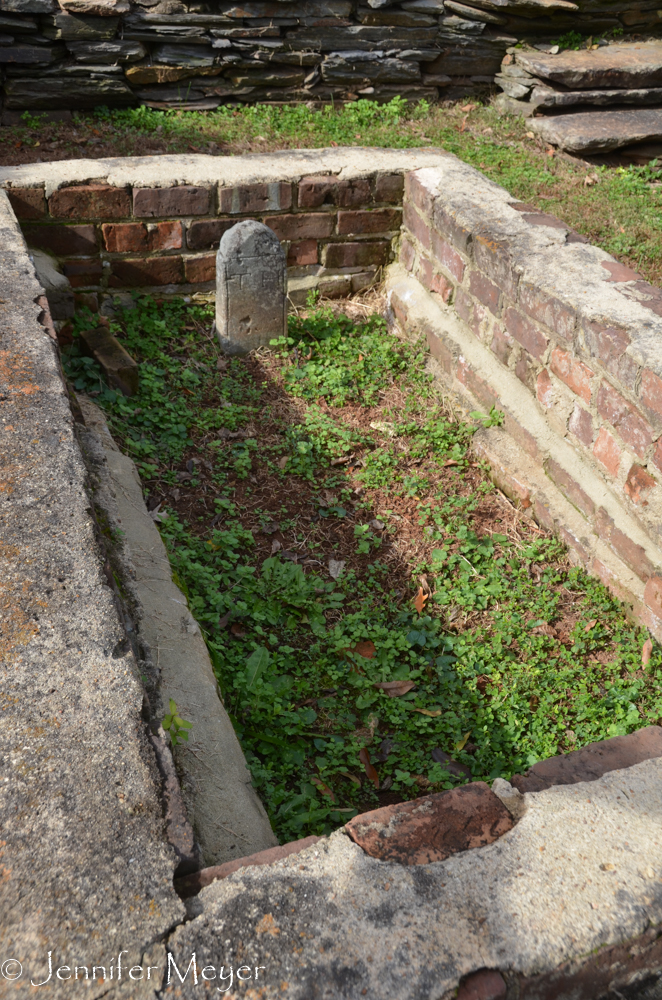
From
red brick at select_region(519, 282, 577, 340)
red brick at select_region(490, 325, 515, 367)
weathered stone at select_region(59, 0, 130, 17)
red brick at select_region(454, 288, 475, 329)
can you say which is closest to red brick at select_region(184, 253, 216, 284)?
red brick at select_region(454, 288, 475, 329)

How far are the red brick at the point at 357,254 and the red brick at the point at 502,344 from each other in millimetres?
1404

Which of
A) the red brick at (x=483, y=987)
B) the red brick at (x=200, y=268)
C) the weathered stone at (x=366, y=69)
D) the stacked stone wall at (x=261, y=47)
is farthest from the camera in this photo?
the weathered stone at (x=366, y=69)

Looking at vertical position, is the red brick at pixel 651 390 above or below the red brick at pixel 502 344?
above

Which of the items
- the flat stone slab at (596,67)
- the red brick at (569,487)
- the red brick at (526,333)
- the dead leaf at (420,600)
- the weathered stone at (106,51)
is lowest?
the dead leaf at (420,600)

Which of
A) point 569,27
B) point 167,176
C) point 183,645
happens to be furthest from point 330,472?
point 569,27

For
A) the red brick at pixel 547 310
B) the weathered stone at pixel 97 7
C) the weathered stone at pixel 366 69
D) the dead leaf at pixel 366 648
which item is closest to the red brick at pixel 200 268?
the red brick at pixel 547 310

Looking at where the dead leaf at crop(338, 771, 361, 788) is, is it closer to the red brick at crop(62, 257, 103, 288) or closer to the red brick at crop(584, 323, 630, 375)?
the red brick at crop(584, 323, 630, 375)

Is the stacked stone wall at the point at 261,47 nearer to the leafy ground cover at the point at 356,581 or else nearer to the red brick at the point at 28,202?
the red brick at the point at 28,202

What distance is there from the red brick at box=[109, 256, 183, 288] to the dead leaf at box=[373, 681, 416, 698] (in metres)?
2.87

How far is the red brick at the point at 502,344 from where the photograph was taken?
3.48 m

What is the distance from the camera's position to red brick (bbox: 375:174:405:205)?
14.5 feet

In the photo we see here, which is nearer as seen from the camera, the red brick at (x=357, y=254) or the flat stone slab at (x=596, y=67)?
the red brick at (x=357, y=254)

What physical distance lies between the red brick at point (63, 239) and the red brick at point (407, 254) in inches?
73.1

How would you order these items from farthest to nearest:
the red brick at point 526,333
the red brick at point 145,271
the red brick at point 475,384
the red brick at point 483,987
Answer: the red brick at point 145,271 < the red brick at point 475,384 < the red brick at point 526,333 < the red brick at point 483,987
